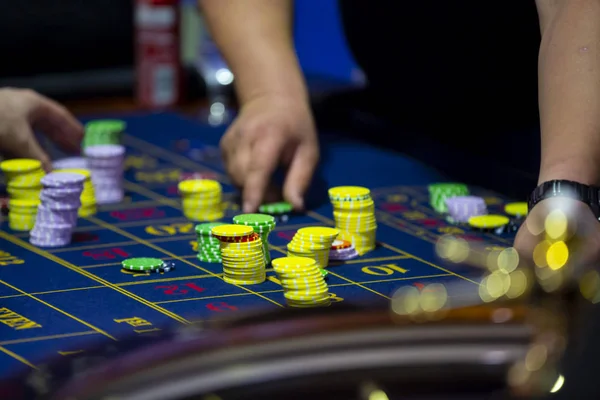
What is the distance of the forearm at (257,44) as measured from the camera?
2.92m

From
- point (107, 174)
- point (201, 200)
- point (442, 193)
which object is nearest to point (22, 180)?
point (107, 174)

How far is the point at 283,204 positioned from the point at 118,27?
7.59 ft

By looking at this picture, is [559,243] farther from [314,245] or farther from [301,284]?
[314,245]

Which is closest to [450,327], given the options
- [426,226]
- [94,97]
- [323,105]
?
[426,226]

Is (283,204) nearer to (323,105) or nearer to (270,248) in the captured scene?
(270,248)

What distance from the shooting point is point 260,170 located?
8.71ft

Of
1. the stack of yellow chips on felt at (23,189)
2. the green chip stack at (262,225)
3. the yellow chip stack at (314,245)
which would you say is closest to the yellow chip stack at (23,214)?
the stack of yellow chips on felt at (23,189)

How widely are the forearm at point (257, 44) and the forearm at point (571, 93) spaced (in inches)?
31.5

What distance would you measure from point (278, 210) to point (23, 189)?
24.3 inches

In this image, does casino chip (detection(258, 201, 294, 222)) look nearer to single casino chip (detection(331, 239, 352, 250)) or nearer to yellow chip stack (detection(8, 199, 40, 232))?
single casino chip (detection(331, 239, 352, 250))

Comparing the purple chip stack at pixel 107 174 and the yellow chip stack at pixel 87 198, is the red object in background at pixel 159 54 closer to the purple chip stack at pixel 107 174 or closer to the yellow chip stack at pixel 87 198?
the purple chip stack at pixel 107 174

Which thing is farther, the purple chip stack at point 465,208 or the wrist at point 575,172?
the purple chip stack at point 465,208

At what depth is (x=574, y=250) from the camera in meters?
1.25

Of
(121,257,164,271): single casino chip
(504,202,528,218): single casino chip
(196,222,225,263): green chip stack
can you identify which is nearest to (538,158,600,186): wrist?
(504,202,528,218): single casino chip
